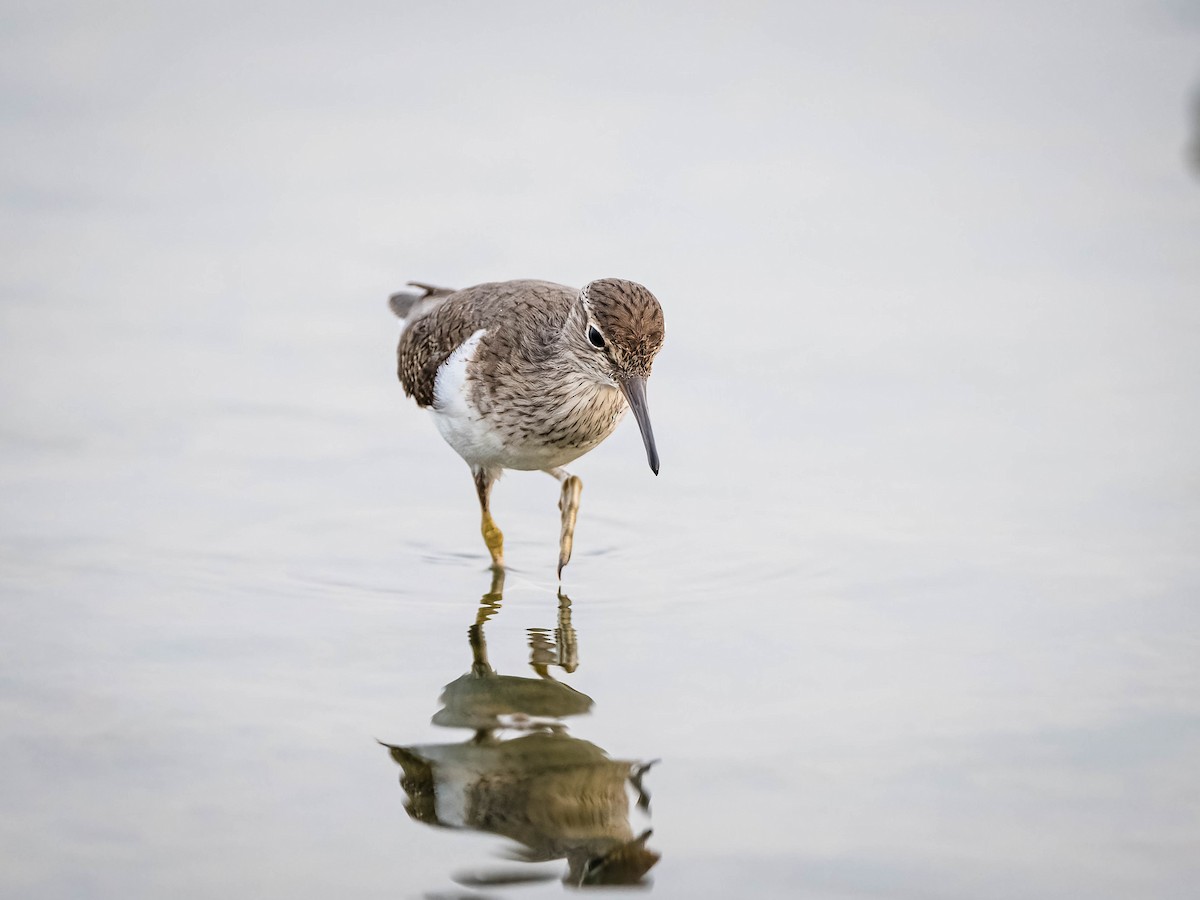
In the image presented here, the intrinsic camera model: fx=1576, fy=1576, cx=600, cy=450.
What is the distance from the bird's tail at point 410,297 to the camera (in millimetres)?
9008

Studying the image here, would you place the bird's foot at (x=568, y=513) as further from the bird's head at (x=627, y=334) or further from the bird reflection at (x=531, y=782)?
the bird reflection at (x=531, y=782)

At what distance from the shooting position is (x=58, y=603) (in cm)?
658

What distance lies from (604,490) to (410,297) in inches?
71.2

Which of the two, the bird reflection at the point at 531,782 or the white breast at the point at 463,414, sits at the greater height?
the white breast at the point at 463,414

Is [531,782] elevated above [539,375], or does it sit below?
Result: below

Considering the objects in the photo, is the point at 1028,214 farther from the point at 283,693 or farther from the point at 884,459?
the point at 283,693

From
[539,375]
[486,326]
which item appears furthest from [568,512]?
[486,326]

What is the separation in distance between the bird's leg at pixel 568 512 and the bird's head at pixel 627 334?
0.70 meters

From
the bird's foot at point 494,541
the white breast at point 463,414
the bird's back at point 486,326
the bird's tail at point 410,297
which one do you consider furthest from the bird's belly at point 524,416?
the bird's tail at point 410,297

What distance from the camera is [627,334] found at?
6918mm

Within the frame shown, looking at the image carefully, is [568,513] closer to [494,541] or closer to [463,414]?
[494,541]

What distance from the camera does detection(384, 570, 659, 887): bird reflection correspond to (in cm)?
498

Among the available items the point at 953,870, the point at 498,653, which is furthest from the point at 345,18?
the point at 953,870

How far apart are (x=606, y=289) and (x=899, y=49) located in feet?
25.9
